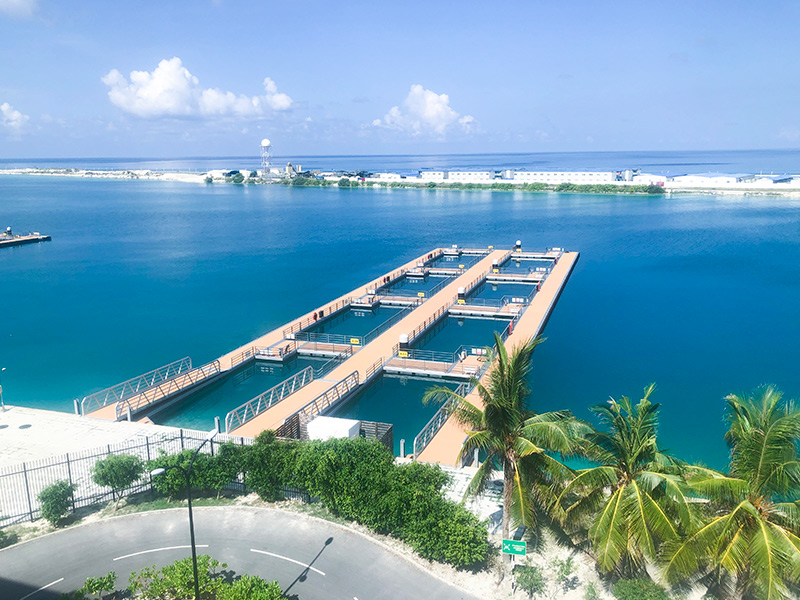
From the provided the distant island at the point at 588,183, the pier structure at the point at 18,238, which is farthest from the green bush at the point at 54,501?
the distant island at the point at 588,183

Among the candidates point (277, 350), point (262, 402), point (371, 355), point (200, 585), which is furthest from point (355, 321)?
point (200, 585)

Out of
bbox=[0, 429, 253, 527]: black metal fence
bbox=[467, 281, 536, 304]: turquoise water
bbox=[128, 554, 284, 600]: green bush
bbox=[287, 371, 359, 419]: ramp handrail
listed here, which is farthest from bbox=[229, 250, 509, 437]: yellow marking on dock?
bbox=[128, 554, 284, 600]: green bush

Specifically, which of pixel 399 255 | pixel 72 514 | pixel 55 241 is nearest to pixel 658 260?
pixel 399 255

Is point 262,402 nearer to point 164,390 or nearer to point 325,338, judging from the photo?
point 164,390

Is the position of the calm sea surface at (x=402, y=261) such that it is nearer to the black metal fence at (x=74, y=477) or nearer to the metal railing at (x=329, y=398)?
the black metal fence at (x=74, y=477)

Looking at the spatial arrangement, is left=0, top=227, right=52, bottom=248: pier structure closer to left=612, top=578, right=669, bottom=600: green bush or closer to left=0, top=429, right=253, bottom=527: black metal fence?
left=0, top=429, right=253, bottom=527: black metal fence

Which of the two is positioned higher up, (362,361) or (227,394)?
(362,361)

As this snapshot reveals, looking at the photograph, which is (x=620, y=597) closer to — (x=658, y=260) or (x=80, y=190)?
(x=658, y=260)
